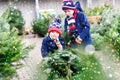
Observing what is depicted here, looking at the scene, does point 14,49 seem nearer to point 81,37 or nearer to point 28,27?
point 81,37

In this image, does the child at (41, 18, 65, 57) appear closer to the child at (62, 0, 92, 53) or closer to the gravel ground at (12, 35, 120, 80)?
the gravel ground at (12, 35, 120, 80)

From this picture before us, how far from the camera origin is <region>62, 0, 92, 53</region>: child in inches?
299

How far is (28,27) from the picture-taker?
1816cm

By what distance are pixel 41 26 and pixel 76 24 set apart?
829 cm

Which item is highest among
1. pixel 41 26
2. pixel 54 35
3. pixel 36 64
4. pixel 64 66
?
pixel 54 35

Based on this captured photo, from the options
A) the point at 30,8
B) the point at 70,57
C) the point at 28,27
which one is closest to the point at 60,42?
the point at 70,57

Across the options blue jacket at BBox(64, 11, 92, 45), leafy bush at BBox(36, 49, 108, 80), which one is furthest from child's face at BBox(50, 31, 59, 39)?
leafy bush at BBox(36, 49, 108, 80)

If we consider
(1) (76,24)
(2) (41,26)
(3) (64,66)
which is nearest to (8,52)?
(3) (64,66)

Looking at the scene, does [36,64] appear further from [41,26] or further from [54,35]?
[41,26]

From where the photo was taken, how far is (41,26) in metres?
15.9

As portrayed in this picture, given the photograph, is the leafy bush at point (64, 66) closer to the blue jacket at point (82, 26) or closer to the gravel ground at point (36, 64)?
the gravel ground at point (36, 64)

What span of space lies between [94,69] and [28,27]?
1248 centimetres

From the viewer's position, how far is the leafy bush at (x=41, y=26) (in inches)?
620

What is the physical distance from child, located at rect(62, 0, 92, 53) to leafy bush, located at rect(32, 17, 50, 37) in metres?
7.99
